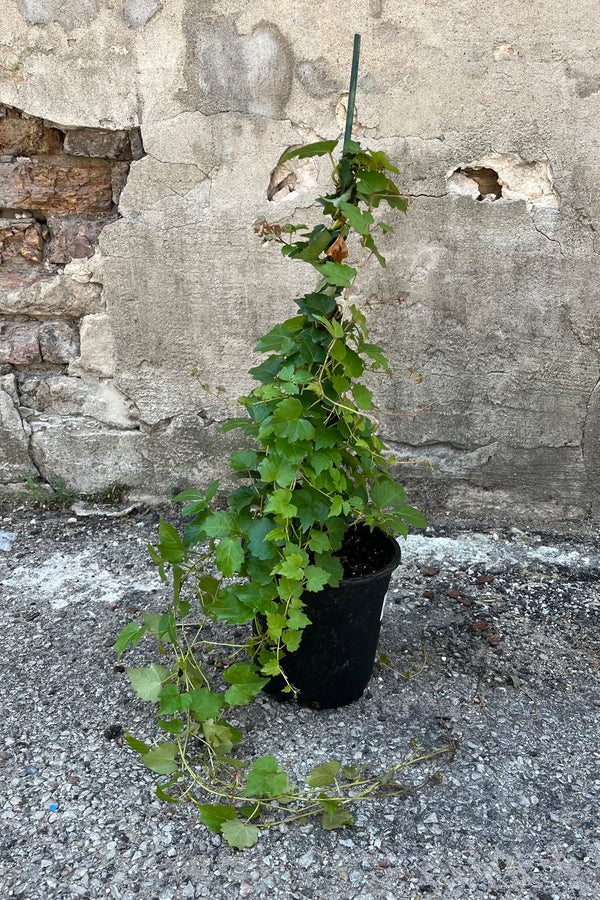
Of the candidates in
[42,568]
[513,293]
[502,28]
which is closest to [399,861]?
[42,568]

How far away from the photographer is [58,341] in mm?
2682

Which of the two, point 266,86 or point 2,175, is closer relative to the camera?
point 266,86

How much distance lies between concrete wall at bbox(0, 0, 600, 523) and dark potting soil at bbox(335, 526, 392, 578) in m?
0.47

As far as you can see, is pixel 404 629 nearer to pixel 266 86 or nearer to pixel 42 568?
pixel 42 568

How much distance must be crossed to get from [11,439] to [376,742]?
6.07ft

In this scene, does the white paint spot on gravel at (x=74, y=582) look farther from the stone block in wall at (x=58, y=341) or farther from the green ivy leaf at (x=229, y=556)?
the green ivy leaf at (x=229, y=556)

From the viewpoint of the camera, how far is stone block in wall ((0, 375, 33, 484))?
271cm

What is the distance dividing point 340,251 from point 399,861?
132 centimetres

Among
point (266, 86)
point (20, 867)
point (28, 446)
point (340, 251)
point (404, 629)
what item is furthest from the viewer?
point (28, 446)

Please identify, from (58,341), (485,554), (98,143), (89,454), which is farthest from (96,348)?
(485,554)

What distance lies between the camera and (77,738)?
173cm

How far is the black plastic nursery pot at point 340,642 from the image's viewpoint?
1.71 meters

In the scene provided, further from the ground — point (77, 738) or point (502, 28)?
point (502, 28)

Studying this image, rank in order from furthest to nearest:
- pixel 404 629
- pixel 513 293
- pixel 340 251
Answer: pixel 513 293
pixel 404 629
pixel 340 251
